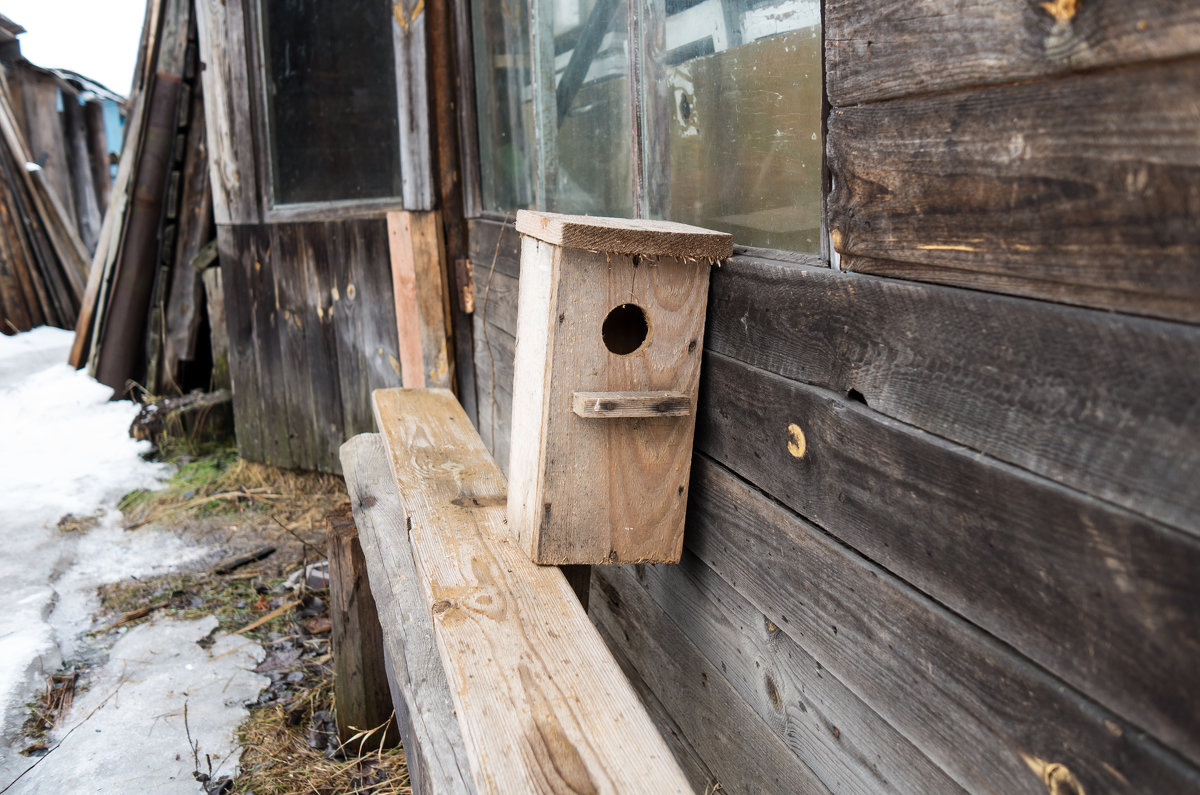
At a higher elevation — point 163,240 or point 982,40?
point 982,40

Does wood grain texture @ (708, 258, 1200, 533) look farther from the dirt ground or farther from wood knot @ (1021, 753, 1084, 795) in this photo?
the dirt ground

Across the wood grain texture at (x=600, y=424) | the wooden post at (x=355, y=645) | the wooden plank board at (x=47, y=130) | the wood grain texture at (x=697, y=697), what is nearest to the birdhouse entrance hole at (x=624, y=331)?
the wood grain texture at (x=600, y=424)

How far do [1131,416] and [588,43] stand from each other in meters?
1.91

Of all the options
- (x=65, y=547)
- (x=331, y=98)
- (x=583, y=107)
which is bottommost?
(x=65, y=547)

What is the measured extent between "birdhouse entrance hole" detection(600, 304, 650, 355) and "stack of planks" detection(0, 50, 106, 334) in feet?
26.8

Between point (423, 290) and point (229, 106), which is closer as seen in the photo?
point (423, 290)

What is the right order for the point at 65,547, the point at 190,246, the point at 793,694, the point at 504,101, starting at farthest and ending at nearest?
the point at 190,246
the point at 65,547
the point at 504,101
the point at 793,694

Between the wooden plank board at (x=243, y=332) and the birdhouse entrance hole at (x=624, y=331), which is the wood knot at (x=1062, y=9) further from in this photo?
the wooden plank board at (x=243, y=332)

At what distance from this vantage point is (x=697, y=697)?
193cm

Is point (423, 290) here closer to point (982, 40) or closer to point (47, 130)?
point (982, 40)

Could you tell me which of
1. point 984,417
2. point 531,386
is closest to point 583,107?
point 531,386

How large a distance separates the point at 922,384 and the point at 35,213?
9252 mm

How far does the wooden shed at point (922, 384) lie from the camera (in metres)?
0.83

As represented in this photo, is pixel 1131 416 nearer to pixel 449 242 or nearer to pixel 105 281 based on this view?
pixel 449 242
